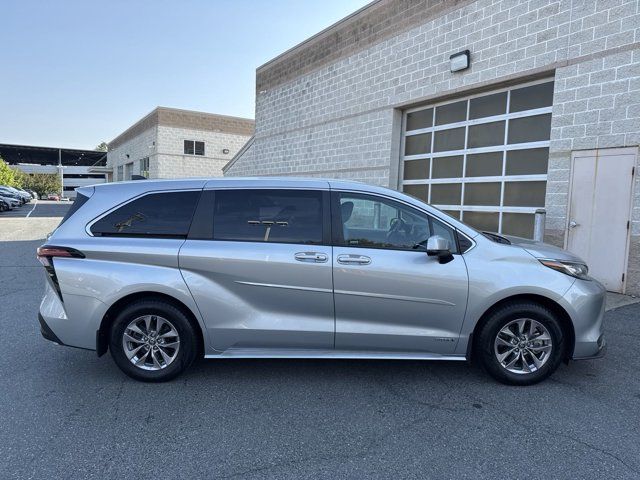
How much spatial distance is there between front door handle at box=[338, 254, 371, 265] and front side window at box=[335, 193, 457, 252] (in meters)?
0.12

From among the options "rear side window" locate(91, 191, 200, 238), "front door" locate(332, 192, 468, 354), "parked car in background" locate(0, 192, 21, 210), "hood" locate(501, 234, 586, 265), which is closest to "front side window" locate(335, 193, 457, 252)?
"front door" locate(332, 192, 468, 354)

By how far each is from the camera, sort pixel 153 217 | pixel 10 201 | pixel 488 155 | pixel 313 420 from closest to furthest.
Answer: pixel 313 420, pixel 153 217, pixel 488 155, pixel 10 201

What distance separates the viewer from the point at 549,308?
160 inches

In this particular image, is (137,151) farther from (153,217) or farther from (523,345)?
(523,345)

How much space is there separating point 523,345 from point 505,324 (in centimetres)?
25

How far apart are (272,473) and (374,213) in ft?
7.45

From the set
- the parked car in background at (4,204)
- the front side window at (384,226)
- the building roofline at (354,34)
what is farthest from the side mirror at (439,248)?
the parked car in background at (4,204)

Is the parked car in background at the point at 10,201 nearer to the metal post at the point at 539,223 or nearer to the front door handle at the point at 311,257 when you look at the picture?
the metal post at the point at 539,223

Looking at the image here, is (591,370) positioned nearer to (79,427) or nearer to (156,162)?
(79,427)

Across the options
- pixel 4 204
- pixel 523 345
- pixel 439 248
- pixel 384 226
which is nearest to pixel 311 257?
pixel 384 226

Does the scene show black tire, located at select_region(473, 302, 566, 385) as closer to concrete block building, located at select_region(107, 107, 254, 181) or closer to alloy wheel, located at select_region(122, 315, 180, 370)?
alloy wheel, located at select_region(122, 315, 180, 370)

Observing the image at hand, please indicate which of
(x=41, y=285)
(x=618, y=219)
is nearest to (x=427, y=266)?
(x=618, y=219)

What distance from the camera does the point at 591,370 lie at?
443 centimetres

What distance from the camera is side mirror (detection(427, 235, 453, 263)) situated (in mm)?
3787
